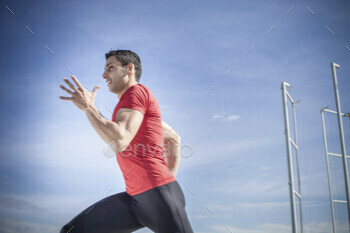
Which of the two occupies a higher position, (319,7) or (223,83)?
(319,7)

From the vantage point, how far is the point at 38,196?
122 cm

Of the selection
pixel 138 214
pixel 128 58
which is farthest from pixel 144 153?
pixel 128 58

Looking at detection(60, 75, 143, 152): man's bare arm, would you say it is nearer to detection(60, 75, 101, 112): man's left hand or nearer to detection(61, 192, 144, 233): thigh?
detection(60, 75, 101, 112): man's left hand

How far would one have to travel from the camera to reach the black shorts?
2.34 ft

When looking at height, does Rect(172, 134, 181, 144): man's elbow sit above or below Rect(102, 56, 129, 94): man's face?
below

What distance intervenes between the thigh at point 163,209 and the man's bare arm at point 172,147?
0.26 metres

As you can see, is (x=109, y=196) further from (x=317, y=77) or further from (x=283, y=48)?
(x=317, y=77)

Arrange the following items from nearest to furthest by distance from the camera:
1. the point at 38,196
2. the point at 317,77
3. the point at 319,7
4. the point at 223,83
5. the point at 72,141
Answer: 1. the point at 38,196
2. the point at 72,141
3. the point at 223,83
4. the point at 319,7
5. the point at 317,77

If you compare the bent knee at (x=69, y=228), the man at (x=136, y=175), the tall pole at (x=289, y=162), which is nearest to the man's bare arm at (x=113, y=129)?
the man at (x=136, y=175)

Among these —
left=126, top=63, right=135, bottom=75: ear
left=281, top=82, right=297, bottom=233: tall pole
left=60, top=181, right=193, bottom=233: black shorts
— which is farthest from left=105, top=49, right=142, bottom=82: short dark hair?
left=281, top=82, right=297, bottom=233: tall pole

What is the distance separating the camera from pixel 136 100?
77cm

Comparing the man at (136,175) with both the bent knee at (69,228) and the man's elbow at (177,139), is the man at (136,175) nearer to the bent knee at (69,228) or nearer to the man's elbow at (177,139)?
the bent knee at (69,228)

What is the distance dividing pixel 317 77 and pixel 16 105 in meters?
2.14

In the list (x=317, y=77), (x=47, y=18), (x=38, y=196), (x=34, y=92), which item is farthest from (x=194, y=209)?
(x=317, y=77)
